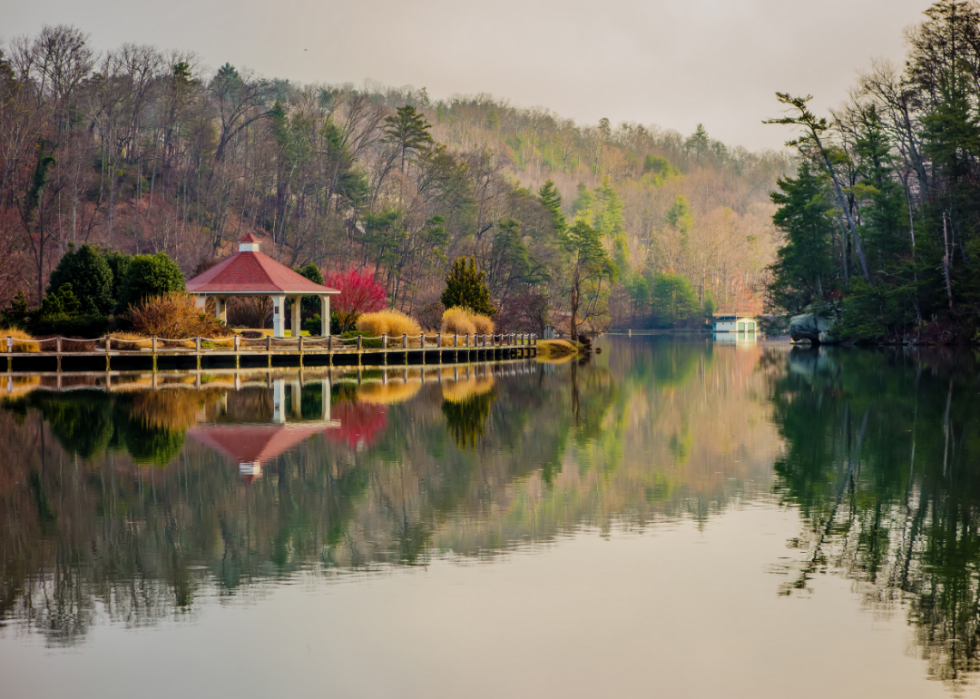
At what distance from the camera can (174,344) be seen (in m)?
39.4

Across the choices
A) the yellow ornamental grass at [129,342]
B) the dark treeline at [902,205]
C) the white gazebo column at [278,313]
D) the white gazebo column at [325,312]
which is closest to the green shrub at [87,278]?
→ the yellow ornamental grass at [129,342]

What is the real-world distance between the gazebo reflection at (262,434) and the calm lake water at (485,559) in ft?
0.35

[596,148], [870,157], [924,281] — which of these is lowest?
[924,281]

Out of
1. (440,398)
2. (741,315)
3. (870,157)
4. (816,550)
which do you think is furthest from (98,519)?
(741,315)

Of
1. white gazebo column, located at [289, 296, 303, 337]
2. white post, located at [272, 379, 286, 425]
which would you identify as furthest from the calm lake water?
white gazebo column, located at [289, 296, 303, 337]

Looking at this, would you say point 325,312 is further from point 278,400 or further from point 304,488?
point 304,488

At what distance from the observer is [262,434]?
60.8ft

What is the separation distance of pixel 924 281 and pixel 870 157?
12.1 metres

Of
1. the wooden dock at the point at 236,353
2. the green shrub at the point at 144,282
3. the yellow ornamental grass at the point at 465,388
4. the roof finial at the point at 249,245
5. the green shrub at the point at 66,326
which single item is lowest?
the yellow ornamental grass at the point at 465,388

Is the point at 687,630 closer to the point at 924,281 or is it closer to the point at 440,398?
the point at 440,398

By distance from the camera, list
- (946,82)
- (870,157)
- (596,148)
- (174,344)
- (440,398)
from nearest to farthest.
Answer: (440,398) < (174,344) < (946,82) < (870,157) < (596,148)

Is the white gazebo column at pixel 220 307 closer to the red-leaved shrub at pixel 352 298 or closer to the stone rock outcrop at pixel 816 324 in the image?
the red-leaved shrub at pixel 352 298

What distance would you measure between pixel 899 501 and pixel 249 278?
36534 mm

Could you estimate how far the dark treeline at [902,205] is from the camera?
180 feet
